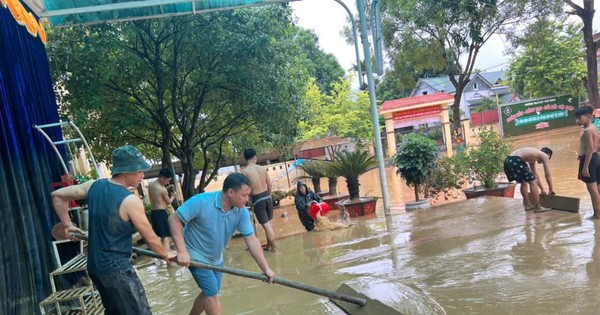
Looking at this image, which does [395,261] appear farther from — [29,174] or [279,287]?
[29,174]

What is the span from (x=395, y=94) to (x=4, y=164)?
38.5m

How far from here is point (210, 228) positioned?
3.20 meters

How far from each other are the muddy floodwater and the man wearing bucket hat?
54.1 inches

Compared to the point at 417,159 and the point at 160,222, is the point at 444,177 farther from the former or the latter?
the point at 160,222

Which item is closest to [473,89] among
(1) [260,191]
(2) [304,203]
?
(2) [304,203]

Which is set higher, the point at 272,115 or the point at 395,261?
the point at 272,115

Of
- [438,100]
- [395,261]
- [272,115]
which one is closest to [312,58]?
[438,100]

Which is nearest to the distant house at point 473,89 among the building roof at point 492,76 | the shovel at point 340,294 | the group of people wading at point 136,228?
the building roof at point 492,76

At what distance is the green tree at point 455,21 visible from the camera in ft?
47.9

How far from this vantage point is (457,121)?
57.3 ft

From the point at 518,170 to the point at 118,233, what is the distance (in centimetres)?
589

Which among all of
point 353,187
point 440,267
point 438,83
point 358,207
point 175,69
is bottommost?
point 358,207

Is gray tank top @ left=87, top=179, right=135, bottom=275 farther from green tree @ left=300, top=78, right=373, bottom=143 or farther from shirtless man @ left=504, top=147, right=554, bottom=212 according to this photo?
green tree @ left=300, top=78, right=373, bottom=143

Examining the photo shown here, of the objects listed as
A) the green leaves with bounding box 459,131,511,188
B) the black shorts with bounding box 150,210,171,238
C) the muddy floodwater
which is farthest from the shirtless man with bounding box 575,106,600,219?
the black shorts with bounding box 150,210,171,238
